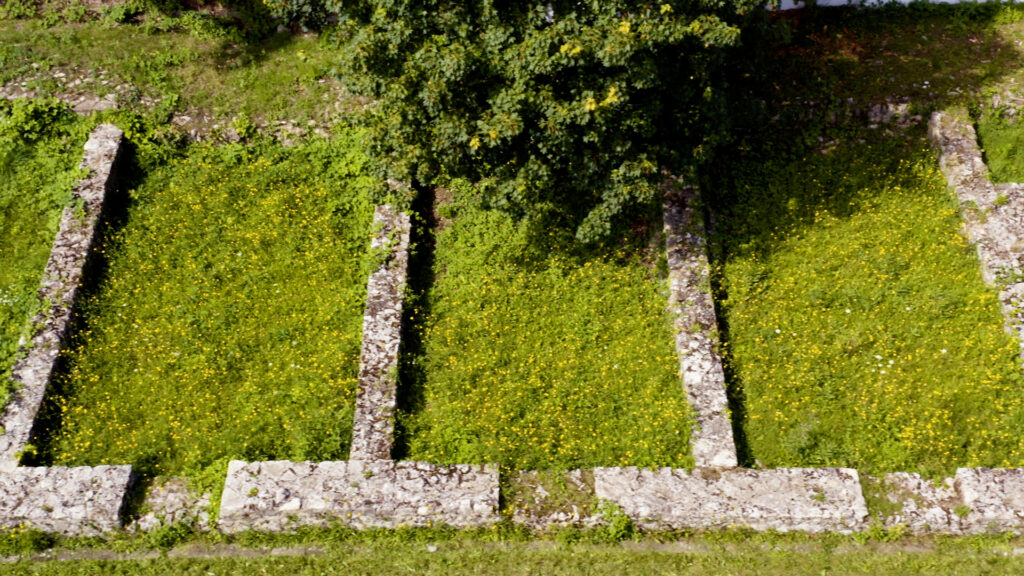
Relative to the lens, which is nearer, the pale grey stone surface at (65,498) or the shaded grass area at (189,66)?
the pale grey stone surface at (65,498)

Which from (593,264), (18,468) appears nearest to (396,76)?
(593,264)

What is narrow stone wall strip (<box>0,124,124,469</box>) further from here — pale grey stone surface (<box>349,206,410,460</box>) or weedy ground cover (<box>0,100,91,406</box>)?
pale grey stone surface (<box>349,206,410,460</box>)

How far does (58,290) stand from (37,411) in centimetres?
204

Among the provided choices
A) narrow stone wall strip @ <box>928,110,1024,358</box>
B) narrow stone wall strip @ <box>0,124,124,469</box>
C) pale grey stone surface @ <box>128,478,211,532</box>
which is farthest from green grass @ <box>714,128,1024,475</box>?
narrow stone wall strip @ <box>0,124,124,469</box>

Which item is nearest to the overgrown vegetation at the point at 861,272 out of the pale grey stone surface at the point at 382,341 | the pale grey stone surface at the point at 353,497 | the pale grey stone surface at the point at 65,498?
the pale grey stone surface at the point at 353,497

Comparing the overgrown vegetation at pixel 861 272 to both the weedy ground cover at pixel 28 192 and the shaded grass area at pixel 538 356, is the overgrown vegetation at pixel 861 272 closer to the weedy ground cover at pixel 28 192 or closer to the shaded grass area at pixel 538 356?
the shaded grass area at pixel 538 356

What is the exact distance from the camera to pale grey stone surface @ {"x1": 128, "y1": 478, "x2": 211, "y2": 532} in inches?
351

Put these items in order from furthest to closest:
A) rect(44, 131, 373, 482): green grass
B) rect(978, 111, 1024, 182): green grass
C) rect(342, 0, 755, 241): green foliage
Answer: rect(978, 111, 1024, 182): green grass < rect(44, 131, 373, 482): green grass < rect(342, 0, 755, 241): green foliage

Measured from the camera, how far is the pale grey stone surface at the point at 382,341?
955 centimetres

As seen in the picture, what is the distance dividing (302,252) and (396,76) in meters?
3.59

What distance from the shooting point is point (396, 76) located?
9.94 meters

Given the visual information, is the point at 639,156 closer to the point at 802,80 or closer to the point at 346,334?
the point at 346,334

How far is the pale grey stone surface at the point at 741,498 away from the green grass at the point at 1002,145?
682 centimetres

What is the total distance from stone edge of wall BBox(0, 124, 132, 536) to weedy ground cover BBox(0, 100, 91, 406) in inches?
11.7
